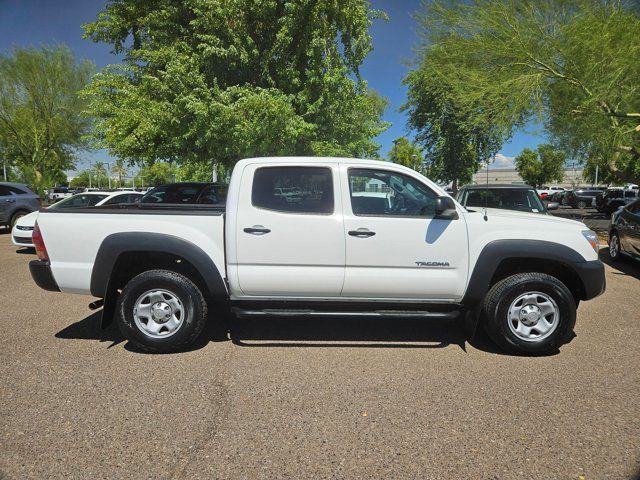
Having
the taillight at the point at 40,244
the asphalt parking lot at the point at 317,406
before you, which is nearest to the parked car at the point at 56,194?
the taillight at the point at 40,244

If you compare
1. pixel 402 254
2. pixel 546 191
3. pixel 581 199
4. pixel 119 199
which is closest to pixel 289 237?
pixel 402 254

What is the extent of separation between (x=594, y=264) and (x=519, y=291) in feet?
2.48

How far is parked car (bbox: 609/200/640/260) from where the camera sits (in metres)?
8.16

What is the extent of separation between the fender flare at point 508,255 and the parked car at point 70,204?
7.54 m

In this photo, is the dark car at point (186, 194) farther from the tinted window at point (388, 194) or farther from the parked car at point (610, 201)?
the parked car at point (610, 201)

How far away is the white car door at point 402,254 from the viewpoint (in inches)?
159

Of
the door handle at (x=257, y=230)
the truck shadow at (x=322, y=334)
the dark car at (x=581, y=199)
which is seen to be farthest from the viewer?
the dark car at (x=581, y=199)

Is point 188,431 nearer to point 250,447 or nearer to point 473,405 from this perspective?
point 250,447

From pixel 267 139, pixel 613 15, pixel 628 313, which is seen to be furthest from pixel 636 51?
pixel 267 139

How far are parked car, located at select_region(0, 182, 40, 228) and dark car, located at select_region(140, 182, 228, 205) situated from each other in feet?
19.9

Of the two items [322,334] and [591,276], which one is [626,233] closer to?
[591,276]

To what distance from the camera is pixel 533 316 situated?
4164 millimetres

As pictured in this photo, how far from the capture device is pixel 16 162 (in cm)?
2947

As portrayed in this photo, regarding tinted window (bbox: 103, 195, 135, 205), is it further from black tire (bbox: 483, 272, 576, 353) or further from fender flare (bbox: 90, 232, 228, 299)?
black tire (bbox: 483, 272, 576, 353)
